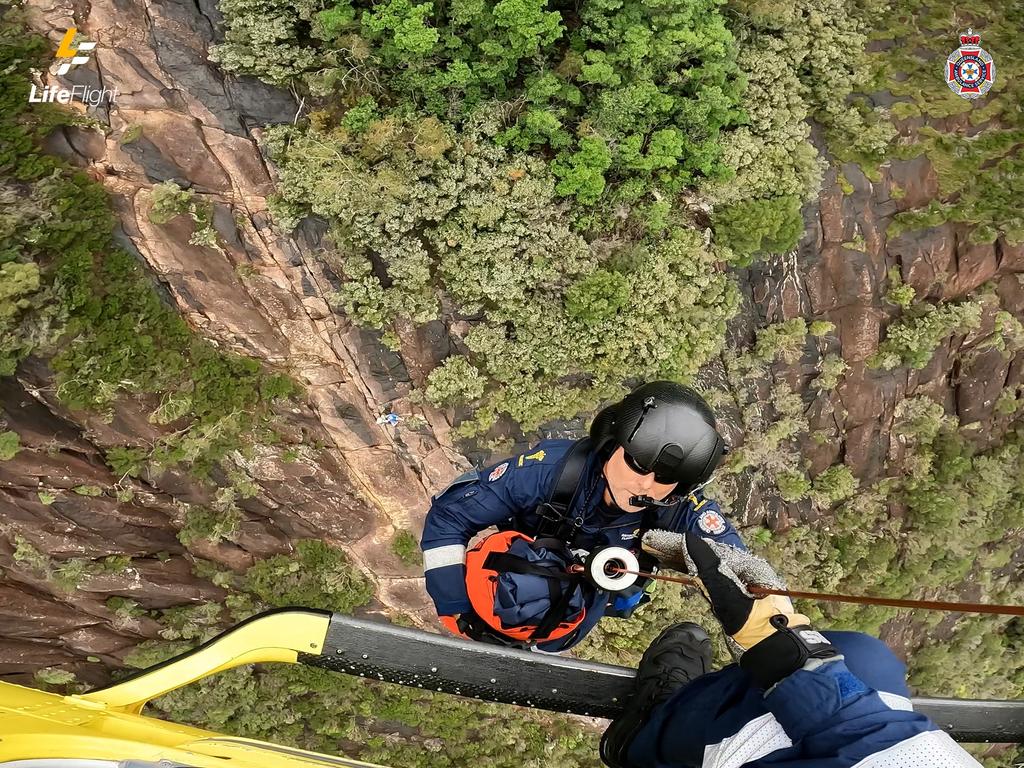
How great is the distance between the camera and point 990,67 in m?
7.72

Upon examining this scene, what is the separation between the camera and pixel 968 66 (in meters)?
7.71

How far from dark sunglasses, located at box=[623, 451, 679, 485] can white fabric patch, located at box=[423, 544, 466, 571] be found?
1.23m

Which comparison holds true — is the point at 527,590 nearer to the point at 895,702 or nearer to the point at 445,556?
the point at 445,556

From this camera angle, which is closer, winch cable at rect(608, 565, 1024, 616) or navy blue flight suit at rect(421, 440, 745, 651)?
winch cable at rect(608, 565, 1024, 616)

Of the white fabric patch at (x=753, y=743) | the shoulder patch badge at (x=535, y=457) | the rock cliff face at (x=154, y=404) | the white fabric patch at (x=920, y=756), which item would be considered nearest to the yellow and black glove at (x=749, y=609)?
the white fabric patch at (x=753, y=743)

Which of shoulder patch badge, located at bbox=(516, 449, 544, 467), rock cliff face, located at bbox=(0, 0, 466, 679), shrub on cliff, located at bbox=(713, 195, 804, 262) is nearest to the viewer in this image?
shoulder patch badge, located at bbox=(516, 449, 544, 467)

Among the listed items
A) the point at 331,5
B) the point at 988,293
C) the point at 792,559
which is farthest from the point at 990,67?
the point at 331,5

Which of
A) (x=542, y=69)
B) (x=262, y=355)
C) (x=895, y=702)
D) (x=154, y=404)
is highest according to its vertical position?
(x=542, y=69)

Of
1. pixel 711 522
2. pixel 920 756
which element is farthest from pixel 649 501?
pixel 920 756

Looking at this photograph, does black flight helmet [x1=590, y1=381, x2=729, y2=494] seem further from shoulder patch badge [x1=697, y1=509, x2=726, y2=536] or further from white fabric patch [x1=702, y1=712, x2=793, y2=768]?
white fabric patch [x1=702, y1=712, x2=793, y2=768]

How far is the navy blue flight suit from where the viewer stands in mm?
4160

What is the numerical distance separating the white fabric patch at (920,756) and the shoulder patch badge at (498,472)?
8.71 feet

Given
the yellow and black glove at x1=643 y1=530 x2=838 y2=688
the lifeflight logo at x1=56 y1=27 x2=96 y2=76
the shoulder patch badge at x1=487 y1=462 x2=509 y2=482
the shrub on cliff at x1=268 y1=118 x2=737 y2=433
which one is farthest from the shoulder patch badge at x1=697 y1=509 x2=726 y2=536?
the lifeflight logo at x1=56 y1=27 x2=96 y2=76

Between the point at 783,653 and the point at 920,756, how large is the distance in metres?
0.59
